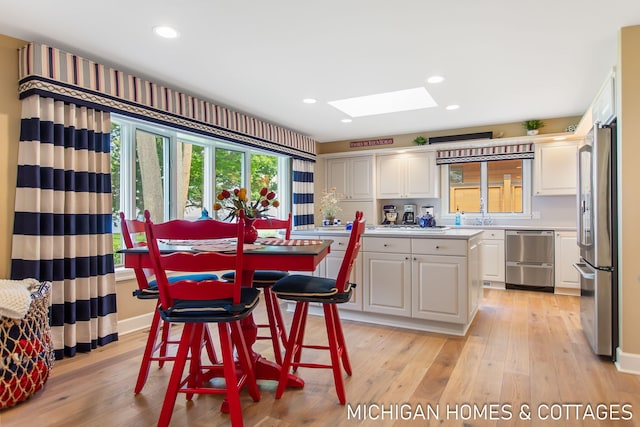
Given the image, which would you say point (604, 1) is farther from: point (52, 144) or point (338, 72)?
point (52, 144)

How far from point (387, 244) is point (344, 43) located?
5.70 feet

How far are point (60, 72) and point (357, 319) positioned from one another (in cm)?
320

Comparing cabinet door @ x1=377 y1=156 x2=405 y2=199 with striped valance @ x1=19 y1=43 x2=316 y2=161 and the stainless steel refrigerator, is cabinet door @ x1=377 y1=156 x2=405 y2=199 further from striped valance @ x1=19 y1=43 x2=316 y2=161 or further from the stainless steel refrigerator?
the stainless steel refrigerator

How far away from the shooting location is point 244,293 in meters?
1.92

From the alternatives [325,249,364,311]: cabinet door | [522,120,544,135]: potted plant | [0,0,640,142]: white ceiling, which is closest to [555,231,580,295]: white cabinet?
[522,120,544,135]: potted plant

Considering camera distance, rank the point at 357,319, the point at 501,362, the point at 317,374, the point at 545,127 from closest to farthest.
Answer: the point at 317,374 < the point at 501,362 < the point at 357,319 < the point at 545,127

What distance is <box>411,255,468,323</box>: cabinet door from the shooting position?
311 cm

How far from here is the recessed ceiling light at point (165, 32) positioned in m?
2.51

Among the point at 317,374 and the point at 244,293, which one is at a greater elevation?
the point at 244,293

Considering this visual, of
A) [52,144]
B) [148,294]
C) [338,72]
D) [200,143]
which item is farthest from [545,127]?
[52,144]

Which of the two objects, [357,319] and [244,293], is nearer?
[244,293]

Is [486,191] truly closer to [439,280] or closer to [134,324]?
[439,280]

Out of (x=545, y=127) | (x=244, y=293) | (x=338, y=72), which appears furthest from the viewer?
(x=545, y=127)

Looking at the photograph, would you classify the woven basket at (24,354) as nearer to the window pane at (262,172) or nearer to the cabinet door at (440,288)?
the cabinet door at (440,288)
